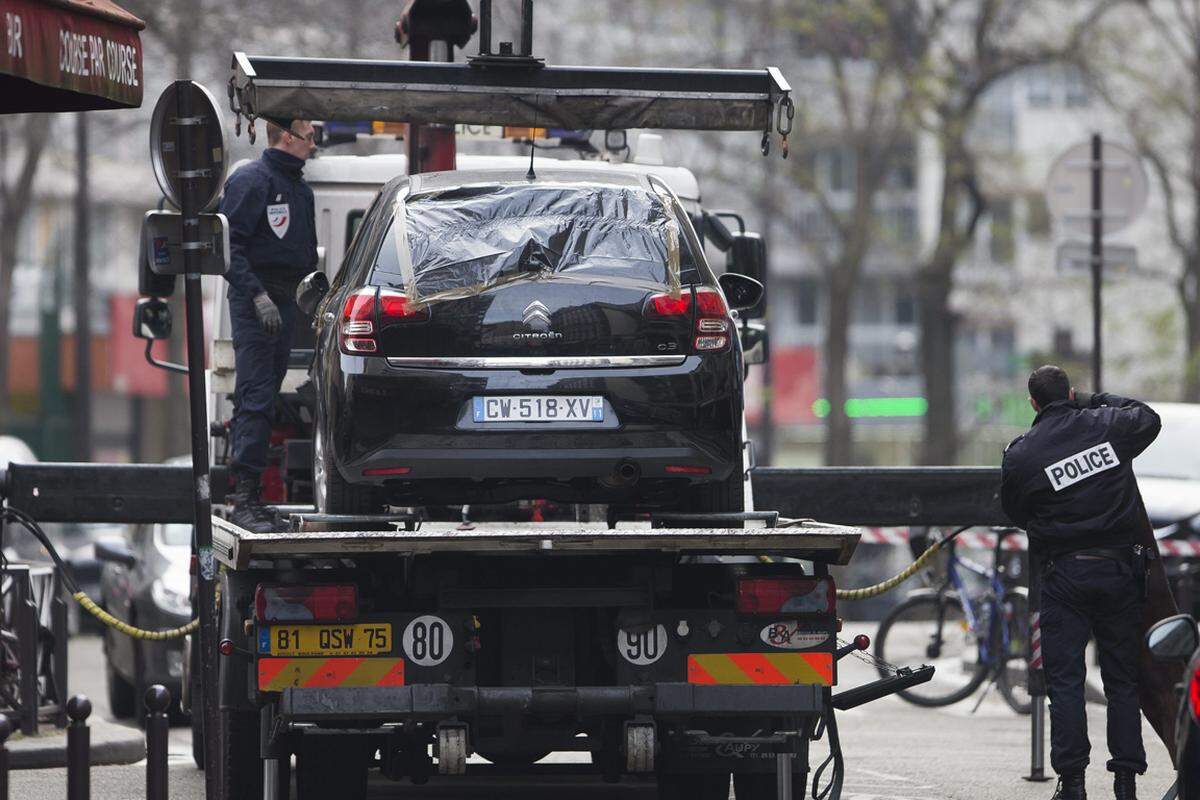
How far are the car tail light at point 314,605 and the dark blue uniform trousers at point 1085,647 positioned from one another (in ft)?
11.0

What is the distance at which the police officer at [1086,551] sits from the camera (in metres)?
10.4

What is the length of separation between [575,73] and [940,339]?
88.1ft

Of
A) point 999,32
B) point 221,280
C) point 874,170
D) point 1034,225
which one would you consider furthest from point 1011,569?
point 1034,225

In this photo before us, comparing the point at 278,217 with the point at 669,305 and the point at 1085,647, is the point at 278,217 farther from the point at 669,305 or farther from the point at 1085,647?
the point at 1085,647

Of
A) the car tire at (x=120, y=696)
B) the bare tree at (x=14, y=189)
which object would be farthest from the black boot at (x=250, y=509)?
the bare tree at (x=14, y=189)

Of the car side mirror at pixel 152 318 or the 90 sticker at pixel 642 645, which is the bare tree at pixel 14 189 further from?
the 90 sticker at pixel 642 645

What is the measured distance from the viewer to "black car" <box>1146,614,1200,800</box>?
6.85m

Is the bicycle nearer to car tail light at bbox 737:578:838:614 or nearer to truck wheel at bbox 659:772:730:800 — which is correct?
truck wheel at bbox 659:772:730:800

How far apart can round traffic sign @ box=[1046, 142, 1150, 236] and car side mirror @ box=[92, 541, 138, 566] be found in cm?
708

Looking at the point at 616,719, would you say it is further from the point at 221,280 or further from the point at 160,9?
the point at 160,9

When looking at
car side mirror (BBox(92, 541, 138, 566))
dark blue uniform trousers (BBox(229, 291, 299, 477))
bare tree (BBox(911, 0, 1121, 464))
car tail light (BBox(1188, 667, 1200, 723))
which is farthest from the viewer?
bare tree (BBox(911, 0, 1121, 464))

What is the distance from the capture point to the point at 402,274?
9383mm

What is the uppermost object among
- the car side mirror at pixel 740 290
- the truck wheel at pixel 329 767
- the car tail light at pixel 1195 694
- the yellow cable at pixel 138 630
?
the car side mirror at pixel 740 290

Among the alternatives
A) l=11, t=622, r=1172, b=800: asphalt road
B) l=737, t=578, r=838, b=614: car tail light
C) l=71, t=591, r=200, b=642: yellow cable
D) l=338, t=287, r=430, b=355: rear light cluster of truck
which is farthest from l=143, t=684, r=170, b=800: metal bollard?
l=71, t=591, r=200, b=642: yellow cable
